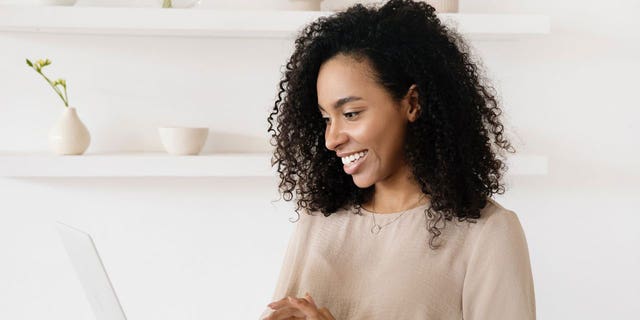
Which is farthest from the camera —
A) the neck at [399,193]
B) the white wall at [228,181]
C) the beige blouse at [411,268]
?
the white wall at [228,181]

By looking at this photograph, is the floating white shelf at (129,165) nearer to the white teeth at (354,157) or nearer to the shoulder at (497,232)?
the white teeth at (354,157)

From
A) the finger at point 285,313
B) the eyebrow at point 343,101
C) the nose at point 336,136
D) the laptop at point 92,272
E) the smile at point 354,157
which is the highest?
the eyebrow at point 343,101

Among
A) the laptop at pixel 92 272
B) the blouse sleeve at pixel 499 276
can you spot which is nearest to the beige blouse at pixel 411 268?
the blouse sleeve at pixel 499 276

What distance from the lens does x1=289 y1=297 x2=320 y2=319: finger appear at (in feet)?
4.18

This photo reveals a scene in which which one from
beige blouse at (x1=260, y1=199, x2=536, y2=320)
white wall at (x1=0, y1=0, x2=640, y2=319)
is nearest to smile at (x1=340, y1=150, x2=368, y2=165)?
beige blouse at (x1=260, y1=199, x2=536, y2=320)

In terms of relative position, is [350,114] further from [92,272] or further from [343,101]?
[92,272]

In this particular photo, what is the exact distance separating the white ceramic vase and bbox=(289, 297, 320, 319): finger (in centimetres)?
118

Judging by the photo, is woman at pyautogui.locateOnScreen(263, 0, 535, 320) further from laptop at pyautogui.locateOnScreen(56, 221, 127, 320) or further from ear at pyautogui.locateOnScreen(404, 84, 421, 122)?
laptop at pyautogui.locateOnScreen(56, 221, 127, 320)

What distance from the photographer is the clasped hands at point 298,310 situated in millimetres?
1277

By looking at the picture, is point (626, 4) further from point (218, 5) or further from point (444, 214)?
point (444, 214)

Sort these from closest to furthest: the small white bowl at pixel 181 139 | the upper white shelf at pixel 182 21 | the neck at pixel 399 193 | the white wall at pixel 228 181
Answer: the neck at pixel 399 193
the upper white shelf at pixel 182 21
the small white bowl at pixel 181 139
the white wall at pixel 228 181

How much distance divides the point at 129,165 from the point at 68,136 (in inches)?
7.5

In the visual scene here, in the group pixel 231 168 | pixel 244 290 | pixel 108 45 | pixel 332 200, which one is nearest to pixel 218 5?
pixel 108 45

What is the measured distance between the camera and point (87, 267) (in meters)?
1.24
